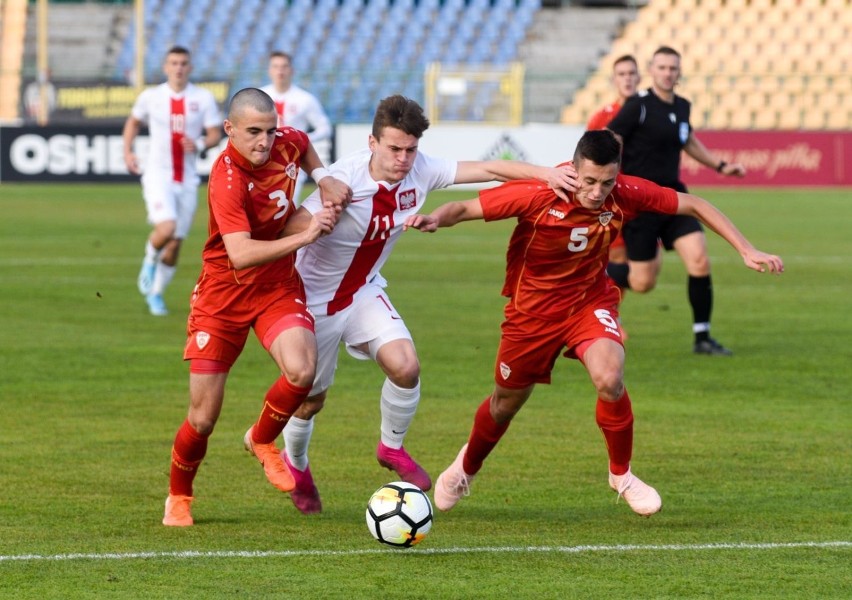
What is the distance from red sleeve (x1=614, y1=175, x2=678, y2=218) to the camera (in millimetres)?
6699

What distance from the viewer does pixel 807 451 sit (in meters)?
8.02

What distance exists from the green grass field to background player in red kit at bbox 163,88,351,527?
1.06ft

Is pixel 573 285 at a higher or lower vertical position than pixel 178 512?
higher

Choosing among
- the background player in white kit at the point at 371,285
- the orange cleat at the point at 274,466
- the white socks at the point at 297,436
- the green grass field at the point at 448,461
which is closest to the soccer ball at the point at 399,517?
the green grass field at the point at 448,461

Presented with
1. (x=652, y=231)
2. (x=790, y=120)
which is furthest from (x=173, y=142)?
(x=790, y=120)

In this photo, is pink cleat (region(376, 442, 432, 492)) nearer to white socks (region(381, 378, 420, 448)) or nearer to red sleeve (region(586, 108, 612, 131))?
white socks (region(381, 378, 420, 448))

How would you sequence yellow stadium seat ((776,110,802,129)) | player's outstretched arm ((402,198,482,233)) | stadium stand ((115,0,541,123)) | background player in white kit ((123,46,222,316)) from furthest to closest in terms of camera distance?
stadium stand ((115,0,541,123)) → yellow stadium seat ((776,110,802,129)) → background player in white kit ((123,46,222,316)) → player's outstretched arm ((402,198,482,233))

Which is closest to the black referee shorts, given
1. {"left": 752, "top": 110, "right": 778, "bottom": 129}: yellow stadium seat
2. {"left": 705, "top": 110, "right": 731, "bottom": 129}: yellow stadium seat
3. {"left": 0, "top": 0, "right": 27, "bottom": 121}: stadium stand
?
{"left": 705, "top": 110, "right": 731, "bottom": 129}: yellow stadium seat

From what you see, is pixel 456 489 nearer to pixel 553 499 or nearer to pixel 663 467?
pixel 553 499

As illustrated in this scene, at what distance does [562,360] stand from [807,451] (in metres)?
3.53

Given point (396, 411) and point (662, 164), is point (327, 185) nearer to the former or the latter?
point (396, 411)

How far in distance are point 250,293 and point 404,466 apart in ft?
3.61

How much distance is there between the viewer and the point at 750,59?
114ft

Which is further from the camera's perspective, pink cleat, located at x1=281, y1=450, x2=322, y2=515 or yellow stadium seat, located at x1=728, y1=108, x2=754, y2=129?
yellow stadium seat, located at x1=728, y1=108, x2=754, y2=129
